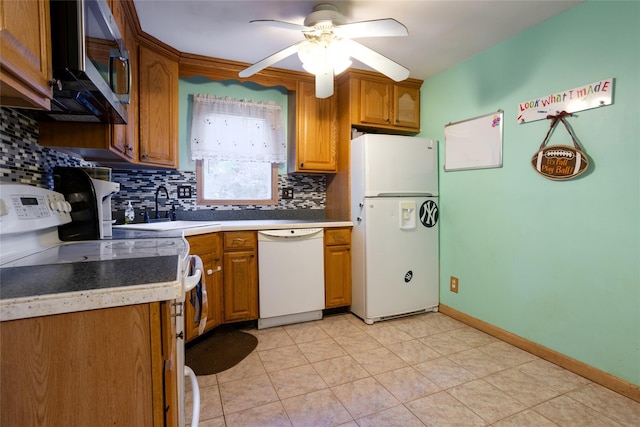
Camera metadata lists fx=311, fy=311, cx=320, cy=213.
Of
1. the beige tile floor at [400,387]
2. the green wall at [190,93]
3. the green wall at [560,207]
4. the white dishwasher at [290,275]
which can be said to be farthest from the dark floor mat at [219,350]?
the green wall at [560,207]

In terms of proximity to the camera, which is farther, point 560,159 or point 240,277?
point 240,277

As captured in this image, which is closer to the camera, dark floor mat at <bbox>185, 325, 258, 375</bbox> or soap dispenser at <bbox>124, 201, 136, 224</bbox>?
dark floor mat at <bbox>185, 325, 258, 375</bbox>

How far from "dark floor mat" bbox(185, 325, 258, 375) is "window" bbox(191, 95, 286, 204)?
3.82 feet

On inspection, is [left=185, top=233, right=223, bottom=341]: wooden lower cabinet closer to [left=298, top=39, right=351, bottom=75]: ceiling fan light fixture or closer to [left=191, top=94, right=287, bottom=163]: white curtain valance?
[left=191, top=94, right=287, bottom=163]: white curtain valance

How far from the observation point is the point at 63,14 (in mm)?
911

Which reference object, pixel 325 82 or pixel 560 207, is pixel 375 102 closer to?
pixel 325 82

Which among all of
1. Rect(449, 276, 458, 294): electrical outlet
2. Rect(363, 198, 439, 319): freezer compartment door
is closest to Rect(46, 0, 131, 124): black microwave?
Rect(363, 198, 439, 319): freezer compartment door

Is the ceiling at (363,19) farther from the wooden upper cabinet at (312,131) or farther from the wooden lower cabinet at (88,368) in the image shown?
the wooden lower cabinet at (88,368)

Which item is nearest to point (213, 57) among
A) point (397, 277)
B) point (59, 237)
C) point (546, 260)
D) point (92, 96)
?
point (92, 96)

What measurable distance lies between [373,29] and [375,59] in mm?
220

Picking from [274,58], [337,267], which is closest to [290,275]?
[337,267]

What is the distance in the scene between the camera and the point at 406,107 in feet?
10.1

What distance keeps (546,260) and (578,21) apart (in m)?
1.48

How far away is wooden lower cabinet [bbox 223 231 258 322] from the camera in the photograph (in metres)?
2.45
